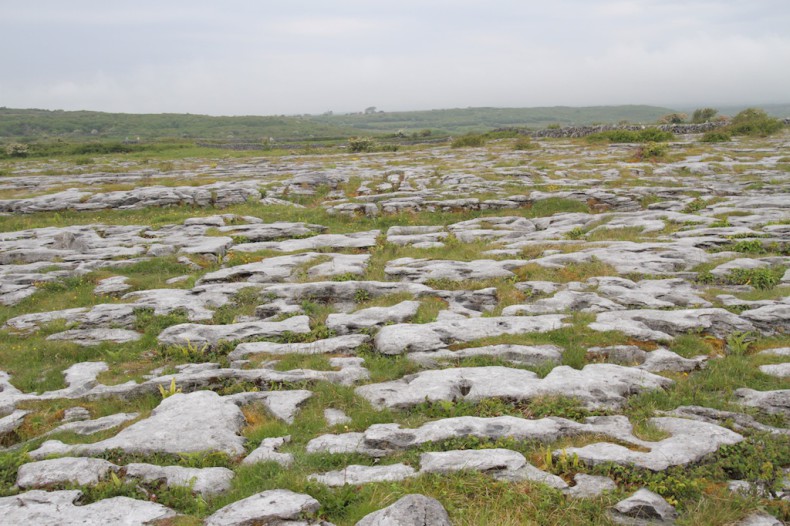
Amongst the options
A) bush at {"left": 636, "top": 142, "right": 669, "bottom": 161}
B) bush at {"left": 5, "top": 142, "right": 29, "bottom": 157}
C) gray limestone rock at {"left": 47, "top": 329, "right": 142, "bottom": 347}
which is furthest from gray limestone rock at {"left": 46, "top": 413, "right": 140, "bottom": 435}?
bush at {"left": 5, "top": 142, "right": 29, "bottom": 157}

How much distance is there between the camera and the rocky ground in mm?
7406

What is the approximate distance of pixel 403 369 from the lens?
1218 cm

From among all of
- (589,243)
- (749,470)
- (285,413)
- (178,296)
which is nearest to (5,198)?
(178,296)

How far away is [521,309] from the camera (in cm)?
1559

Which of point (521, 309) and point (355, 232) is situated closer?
point (521, 309)

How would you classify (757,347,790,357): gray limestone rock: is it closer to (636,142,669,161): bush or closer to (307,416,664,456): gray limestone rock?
(307,416,664,456): gray limestone rock

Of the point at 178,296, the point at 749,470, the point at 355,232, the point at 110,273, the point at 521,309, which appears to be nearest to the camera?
the point at 749,470

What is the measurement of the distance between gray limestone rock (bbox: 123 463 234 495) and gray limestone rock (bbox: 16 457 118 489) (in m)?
0.43

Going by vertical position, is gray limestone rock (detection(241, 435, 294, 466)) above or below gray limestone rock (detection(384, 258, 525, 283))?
below

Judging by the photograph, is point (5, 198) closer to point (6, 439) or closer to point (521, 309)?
point (6, 439)

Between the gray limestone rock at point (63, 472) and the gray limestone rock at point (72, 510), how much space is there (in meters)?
0.36

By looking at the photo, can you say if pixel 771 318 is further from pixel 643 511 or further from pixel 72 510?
pixel 72 510

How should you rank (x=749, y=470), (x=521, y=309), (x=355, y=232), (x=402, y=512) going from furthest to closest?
(x=355, y=232)
(x=521, y=309)
(x=749, y=470)
(x=402, y=512)

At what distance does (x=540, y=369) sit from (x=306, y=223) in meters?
20.5
